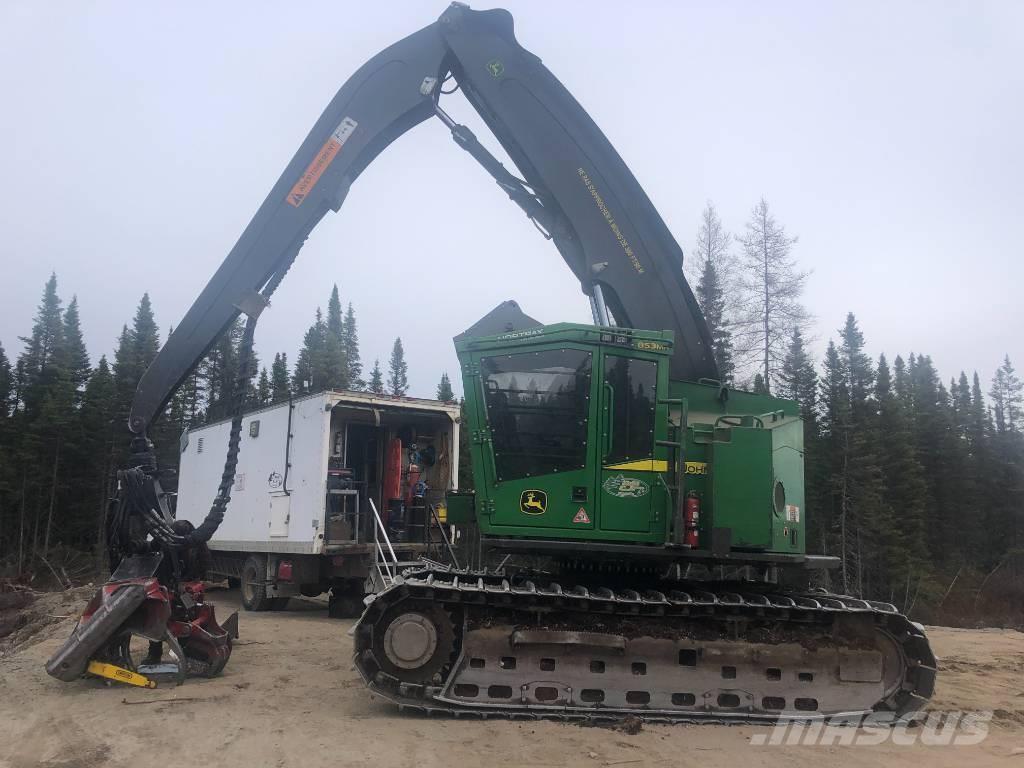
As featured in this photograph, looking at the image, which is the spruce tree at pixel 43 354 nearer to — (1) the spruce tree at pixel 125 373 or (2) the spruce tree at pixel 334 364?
(1) the spruce tree at pixel 125 373

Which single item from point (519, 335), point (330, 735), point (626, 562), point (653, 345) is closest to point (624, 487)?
point (626, 562)

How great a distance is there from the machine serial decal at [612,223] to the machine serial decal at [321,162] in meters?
2.58

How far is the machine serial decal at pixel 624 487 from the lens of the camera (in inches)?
259

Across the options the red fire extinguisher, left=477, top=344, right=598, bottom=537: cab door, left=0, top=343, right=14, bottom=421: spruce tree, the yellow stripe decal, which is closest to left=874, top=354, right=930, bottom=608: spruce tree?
the red fire extinguisher

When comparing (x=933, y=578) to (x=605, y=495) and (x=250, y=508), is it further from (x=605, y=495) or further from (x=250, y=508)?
(x=605, y=495)

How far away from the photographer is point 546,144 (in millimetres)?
7855

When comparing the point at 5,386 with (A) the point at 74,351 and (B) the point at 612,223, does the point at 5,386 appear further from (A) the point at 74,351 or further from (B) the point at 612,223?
(B) the point at 612,223

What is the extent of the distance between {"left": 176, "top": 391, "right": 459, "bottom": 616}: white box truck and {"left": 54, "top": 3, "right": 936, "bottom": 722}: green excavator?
231 inches

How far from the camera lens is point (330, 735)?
5.72 meters

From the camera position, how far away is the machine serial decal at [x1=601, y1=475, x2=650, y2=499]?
259 inches

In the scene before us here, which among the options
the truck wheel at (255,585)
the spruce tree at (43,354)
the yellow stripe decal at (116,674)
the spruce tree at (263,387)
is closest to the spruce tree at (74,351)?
the spruce tree at (43,354)

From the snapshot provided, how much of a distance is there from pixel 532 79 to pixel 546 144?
0.73 m

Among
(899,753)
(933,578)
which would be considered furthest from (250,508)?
(933,578)

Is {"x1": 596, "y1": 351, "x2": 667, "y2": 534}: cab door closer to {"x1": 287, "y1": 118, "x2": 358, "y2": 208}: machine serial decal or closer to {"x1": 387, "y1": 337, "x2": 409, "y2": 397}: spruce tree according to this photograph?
{"x1": 287, "y1": 118, "x2": 358, "y2": 208}: machine serial decal
